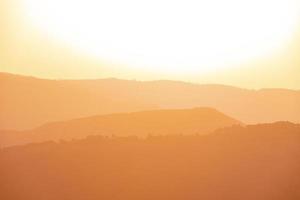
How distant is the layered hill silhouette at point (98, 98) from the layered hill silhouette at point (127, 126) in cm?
4

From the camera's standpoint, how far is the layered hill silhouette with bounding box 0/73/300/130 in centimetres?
448

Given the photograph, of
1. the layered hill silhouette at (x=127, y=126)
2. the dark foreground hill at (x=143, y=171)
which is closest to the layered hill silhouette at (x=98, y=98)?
the layered hill silhouette at (x=127, y=126)

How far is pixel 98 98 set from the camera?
450 centimetres

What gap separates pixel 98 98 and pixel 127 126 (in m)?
0.28

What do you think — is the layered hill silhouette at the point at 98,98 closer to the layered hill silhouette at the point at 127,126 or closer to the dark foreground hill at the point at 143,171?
the layered hill silhouette at the point at 127,126

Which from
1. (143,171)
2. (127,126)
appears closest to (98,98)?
(127,126)

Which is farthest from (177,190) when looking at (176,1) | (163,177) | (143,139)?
(176,1)

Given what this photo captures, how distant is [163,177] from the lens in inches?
175

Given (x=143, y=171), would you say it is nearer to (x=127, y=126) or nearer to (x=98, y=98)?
(x=127, y=126)

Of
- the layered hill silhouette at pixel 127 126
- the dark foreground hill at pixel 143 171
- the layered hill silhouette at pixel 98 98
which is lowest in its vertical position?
the dark foreground hill at pixel 143 171

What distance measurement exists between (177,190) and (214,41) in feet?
3.51

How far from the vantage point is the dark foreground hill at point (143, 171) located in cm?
443

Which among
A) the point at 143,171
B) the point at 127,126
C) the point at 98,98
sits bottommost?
the point at 143,171

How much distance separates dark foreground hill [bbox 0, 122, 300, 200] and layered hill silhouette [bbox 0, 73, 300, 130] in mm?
184
